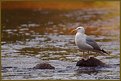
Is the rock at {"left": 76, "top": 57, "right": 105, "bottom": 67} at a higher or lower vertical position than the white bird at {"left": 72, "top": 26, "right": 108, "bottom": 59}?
lower

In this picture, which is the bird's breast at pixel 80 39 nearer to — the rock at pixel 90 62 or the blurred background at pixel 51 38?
the rock at pixel 90 62

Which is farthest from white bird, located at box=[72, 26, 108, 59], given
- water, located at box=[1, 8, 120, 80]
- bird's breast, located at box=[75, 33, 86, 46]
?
water, located at box=[1, 8, 120, 80]

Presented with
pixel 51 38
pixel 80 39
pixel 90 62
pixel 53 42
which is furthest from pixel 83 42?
pixel 51 38

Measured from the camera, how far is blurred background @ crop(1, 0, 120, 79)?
40.0ft

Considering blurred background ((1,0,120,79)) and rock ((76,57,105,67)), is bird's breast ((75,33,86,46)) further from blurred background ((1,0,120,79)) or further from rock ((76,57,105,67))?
blurred background ((1,0,120,79))

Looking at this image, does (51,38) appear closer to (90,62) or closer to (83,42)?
(83,42)

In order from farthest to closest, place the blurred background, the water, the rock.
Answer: the rock
the blurred background
the water

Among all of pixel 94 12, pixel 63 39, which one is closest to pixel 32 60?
pixel 63 39

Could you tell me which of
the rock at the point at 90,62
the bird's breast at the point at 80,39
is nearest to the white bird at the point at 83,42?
the bird's breast at the point at 80,39

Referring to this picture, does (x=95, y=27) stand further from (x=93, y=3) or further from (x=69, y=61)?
(x=93, y=3)

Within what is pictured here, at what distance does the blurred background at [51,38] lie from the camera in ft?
40.0

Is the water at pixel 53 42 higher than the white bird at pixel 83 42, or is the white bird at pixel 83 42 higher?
the white bird at pixel 83 42

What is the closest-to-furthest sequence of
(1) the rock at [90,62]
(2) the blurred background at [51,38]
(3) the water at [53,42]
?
(3) the water at [53,42] < (2) the blurred background at [51,38] < (1) the rock at [90,62]

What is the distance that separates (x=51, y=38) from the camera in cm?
1806
